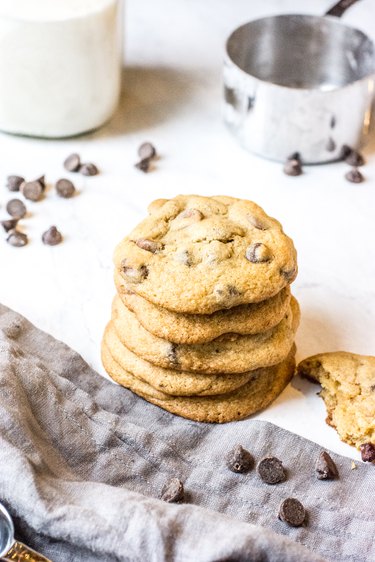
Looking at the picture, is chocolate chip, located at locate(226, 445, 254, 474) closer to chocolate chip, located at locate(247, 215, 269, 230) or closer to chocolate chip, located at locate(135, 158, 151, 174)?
chocolate chip, located at locate(247, 215, 269, 230)

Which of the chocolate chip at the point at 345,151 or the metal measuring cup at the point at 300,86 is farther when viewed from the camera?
the chocolate chip at the point at 345,151

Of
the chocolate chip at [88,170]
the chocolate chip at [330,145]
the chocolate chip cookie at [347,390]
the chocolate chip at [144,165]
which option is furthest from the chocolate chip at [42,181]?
the chocolate chip cookie at [347,390]

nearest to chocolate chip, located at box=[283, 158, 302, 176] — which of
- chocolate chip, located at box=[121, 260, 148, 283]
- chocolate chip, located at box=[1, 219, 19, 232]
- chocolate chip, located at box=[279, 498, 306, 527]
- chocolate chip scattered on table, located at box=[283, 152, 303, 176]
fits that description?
chocolate chip scattered on table, located at box=[283, 152, 303, 176]

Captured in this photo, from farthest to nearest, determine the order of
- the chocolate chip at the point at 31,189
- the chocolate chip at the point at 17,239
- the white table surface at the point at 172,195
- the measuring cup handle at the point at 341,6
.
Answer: the measuring cup handle at the point at 341,6, the chocolate chip at the point at 31,189, the chocolate chip at the point at 17,239, the white table surface at the point at 172,195

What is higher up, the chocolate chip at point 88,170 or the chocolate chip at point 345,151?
the chocolate chip at point 345,151

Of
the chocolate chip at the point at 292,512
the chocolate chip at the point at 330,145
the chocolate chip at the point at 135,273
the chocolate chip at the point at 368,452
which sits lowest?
the chocolate chip at the point at 368,452

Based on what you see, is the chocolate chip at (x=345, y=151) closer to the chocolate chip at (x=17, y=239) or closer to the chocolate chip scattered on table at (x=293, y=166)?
the chocolate chip scattered on table at (x=293, y=166)

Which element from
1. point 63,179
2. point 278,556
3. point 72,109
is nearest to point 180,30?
point 72,109

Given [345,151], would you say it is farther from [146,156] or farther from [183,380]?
[183,380]

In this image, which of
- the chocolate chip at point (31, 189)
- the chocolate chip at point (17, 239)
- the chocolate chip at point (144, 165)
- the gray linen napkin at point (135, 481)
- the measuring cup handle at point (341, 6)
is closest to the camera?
the gray linen napkin at point (135, 481)
